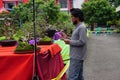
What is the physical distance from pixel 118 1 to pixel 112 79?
39.7 meters

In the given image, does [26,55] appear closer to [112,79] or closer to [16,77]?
[16,77]

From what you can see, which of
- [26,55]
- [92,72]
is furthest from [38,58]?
[92,72]

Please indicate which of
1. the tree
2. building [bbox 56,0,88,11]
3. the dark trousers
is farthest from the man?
building [bbox 56,0,88,11]

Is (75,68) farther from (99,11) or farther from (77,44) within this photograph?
(99,11)

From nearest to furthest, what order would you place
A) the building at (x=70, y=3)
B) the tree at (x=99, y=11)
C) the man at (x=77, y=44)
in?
the man at (x=77, y=44)
the tree at (x=99, y=11)
the building at (x=70, y=3)

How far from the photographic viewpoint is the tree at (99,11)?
147 ft

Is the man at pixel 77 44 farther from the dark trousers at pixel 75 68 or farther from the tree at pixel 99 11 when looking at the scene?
the tree at pixel 99 11

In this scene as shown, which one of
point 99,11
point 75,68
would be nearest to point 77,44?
point 75,68

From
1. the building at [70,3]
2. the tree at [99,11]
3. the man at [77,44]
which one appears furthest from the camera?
the building at [70,3]

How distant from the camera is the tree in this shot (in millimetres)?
44844

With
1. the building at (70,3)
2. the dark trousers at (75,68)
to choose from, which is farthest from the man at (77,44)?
the building at (70,3)

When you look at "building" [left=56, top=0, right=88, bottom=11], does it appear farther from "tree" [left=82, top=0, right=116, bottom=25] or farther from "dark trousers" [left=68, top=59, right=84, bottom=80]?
"dark trousers" [left=68, top=59, right=84, bottom=80]

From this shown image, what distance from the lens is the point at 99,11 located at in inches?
1772

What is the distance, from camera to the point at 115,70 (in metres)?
9.83
